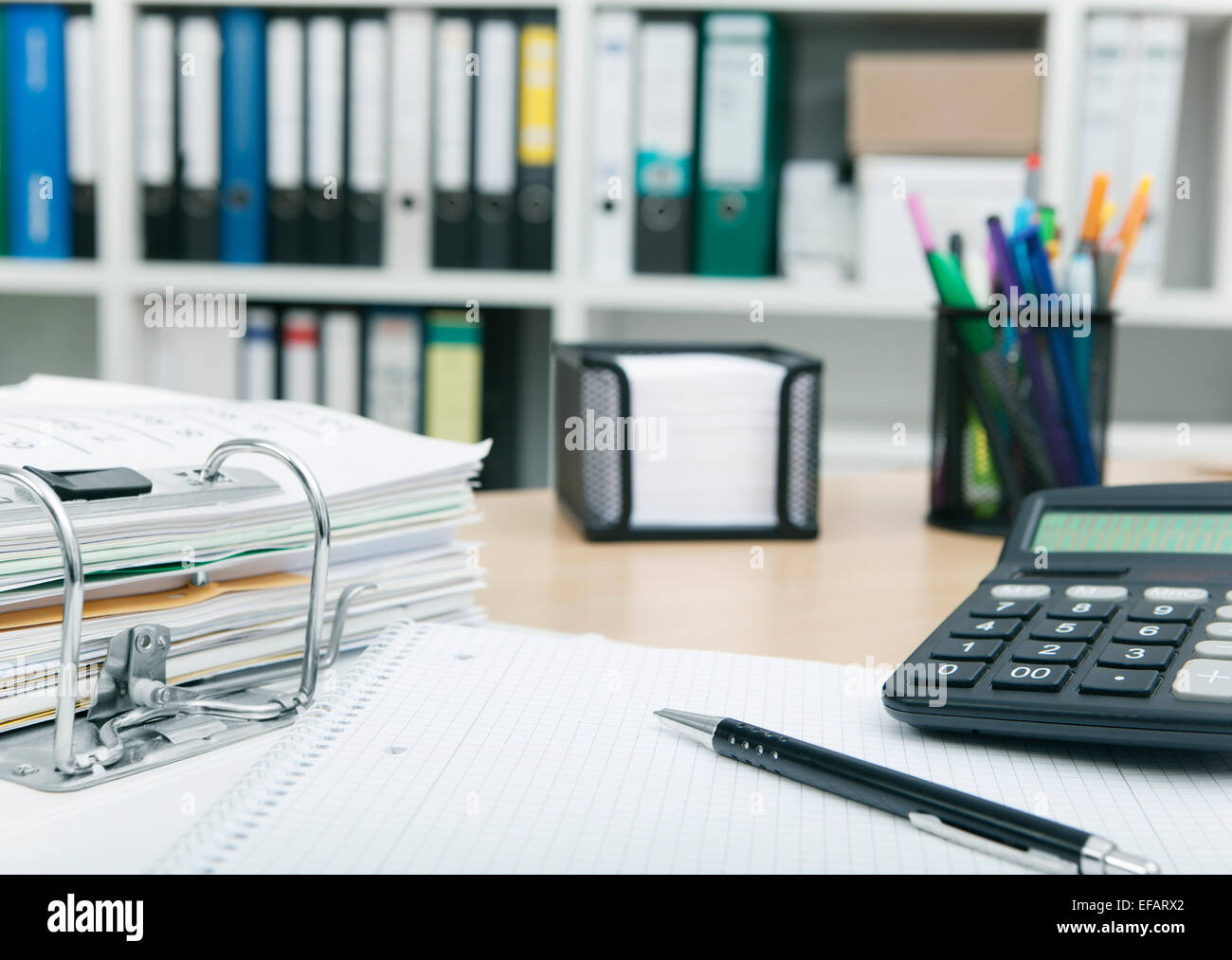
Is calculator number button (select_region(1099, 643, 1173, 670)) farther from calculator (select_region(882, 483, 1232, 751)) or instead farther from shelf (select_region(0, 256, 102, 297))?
shelf (select_region(0, 256, 102, 297))

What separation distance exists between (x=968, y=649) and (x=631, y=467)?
0.42 meters

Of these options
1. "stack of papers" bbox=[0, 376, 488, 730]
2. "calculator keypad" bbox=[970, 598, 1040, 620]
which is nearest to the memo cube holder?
"stack of papers" bbox=[0, 376, 488, 730]

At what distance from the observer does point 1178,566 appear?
1.72 ft

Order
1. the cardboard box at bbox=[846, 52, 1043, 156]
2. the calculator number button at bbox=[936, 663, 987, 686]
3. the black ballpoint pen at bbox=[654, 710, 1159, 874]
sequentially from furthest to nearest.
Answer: the cardboard box at bbox=[846, 52, 1043, 156] < the calculator number button at bbox=[936, 663, 987, 686] < the black ballpoint pen at bbox=[654, 710, 1159, 874]

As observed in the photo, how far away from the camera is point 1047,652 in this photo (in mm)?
417

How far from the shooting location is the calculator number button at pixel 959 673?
0.40 m

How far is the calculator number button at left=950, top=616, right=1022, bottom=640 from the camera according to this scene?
443 millimetres

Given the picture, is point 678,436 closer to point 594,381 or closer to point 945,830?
point 594,381

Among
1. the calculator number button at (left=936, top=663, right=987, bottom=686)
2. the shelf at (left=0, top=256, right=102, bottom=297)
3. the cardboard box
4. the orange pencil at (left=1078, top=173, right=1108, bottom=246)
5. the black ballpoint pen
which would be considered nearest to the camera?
the black ballpoint pen

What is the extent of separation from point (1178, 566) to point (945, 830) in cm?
26

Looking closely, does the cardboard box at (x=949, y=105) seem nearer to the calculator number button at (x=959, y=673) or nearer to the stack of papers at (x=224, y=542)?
the stack of papers at (x=224, y=542)

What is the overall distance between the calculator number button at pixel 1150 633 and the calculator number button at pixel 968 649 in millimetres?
42

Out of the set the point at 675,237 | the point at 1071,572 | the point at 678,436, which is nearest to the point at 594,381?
the point at 678,436

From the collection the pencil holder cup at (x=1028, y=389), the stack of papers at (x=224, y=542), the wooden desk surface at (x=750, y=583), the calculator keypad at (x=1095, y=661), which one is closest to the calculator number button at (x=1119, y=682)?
the calculator keypad at (x=1095, y=661)
